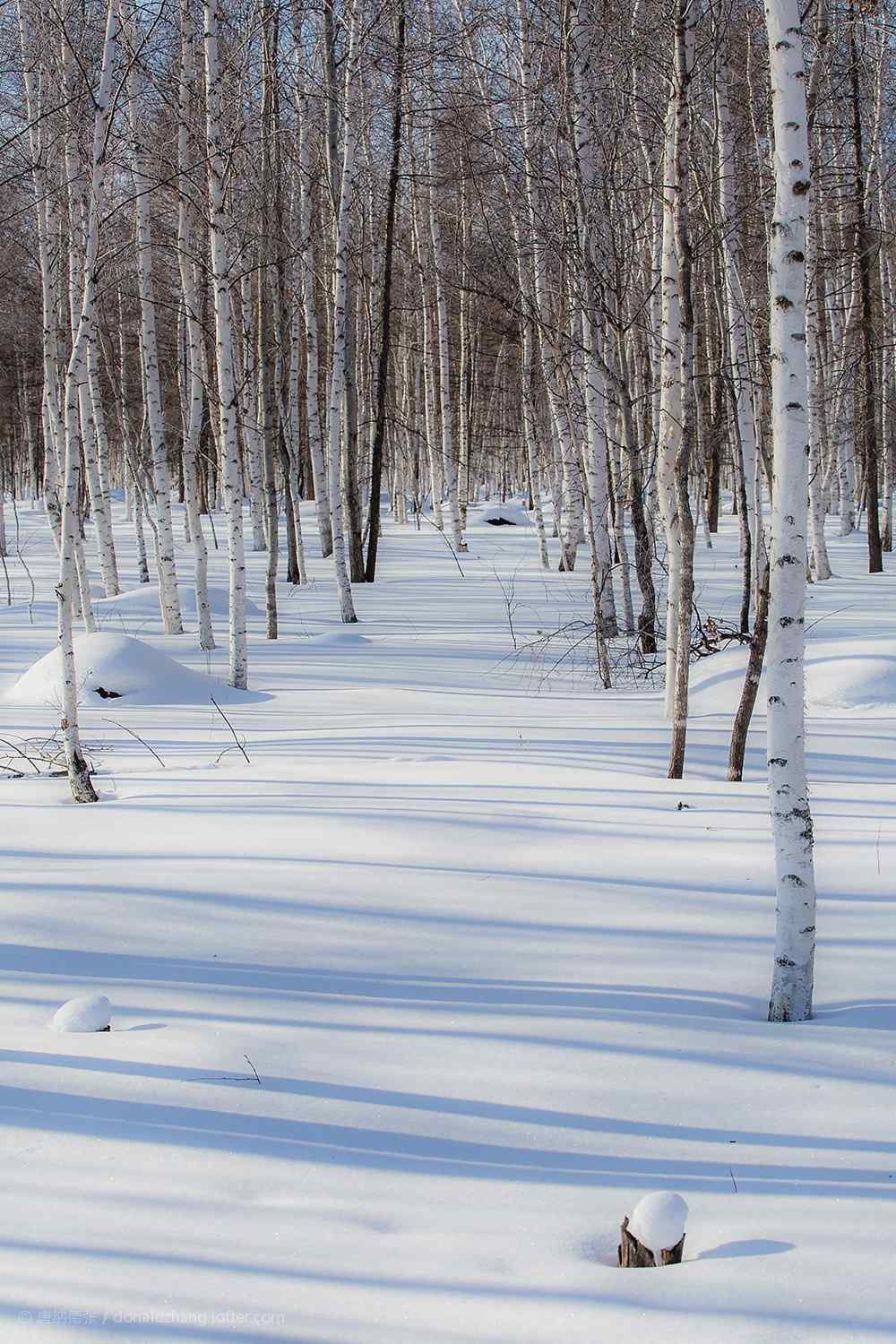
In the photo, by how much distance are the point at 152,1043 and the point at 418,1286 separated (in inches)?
49.9

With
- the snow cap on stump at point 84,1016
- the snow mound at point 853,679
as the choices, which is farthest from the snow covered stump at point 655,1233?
the snow mound at point 853,679

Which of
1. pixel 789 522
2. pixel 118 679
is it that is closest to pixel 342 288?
pixel 118 679

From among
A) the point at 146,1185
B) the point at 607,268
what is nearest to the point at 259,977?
the point at 146,1185

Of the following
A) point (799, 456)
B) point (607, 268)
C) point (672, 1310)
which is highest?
point (607, 268)

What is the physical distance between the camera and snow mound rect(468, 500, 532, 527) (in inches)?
1162

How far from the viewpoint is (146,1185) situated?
251 centimetres

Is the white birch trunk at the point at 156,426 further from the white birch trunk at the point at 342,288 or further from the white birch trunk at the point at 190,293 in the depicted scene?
the white birch trunk at the point at 342,288

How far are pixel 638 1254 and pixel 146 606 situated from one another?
14958 millimetres

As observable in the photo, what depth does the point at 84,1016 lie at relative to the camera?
326cm

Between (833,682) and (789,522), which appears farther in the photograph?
(833,682)

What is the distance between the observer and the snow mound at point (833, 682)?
902cm

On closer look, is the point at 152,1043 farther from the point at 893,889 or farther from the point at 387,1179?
the point at 893,889

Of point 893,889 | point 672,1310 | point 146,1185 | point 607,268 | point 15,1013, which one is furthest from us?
point 607,268

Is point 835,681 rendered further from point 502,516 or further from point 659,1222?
point 502,516
